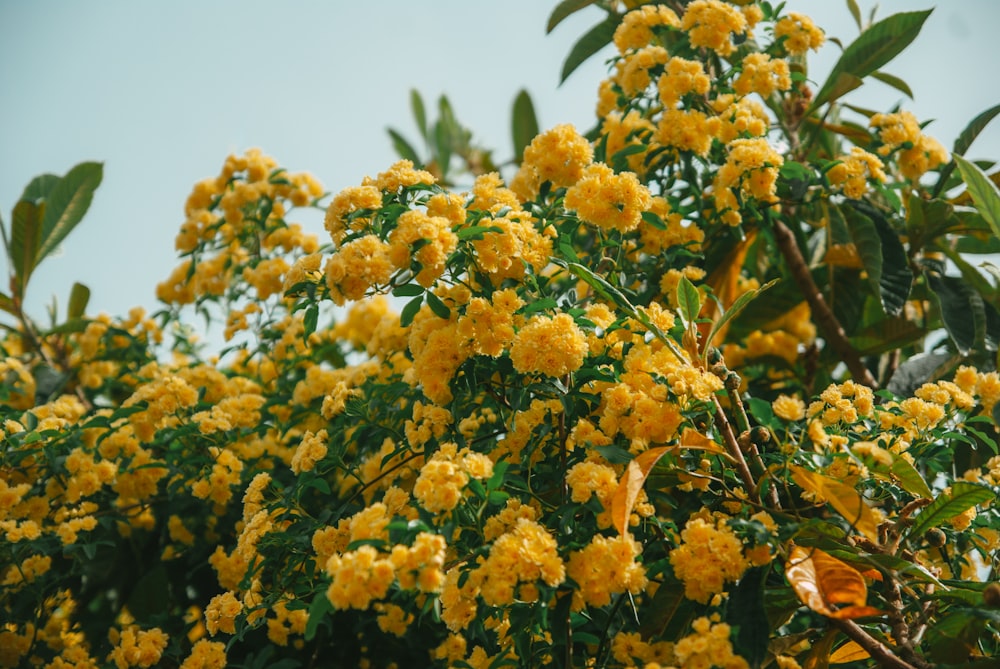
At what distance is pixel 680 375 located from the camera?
1.54 meters

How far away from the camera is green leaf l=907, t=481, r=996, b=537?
59.4 inches

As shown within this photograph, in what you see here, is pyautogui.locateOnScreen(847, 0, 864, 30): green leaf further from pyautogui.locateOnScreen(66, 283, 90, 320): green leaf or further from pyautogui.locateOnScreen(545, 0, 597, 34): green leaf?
pyautogui.locateOnScreen(66, 283, 90, 320): green leaf

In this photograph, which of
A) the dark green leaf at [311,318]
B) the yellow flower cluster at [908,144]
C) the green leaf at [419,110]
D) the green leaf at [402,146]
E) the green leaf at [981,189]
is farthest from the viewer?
the green leaf at [419,110]

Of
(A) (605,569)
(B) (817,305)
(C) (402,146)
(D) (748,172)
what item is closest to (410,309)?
(A) (605,569)

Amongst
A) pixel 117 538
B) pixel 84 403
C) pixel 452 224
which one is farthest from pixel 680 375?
pixel 84 403

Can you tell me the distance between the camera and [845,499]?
4.84 ft

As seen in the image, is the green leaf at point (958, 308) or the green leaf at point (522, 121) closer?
the green leaf at point (958, 308)

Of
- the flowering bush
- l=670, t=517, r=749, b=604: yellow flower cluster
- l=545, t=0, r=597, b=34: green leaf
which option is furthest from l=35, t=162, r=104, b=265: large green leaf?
l=670, t=517, r=749, b=604: yellow flower cluster

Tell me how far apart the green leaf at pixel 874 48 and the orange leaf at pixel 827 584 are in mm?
1732

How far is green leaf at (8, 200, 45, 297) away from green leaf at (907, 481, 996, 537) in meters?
3.11

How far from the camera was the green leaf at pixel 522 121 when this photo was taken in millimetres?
4277

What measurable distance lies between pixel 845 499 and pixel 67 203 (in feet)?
9.95

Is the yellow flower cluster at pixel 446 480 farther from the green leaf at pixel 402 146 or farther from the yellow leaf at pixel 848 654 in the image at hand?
the green leaf at pixel 402 146

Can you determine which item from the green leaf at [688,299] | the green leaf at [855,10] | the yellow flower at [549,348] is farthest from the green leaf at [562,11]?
the yellow flower at [549,348]
